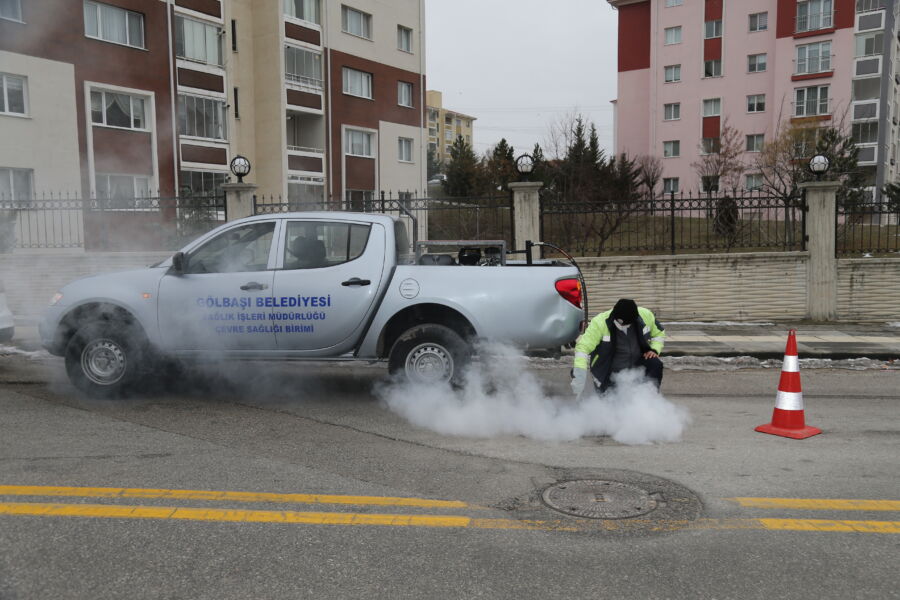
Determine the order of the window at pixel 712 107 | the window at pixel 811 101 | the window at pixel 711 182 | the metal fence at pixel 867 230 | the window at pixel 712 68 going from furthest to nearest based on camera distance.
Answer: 1. the window at pixel 712 107
2. the window at pixel 712 68
3. the window at pixel 811 101
4. the window at pixel 711 182
5. the metal fence at pixel 867 230

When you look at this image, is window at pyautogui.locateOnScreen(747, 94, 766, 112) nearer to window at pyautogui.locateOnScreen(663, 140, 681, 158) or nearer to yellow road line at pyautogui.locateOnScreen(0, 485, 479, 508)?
window at pyautogui.locateOnScreen(663, 140, 681, 158)

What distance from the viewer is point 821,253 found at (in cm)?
1252

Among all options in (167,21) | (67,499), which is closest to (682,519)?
(67,499)

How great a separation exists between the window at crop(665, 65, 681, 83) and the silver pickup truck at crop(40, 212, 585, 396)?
43627mm

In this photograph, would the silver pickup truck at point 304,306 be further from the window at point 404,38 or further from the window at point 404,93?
the window at point 404,38

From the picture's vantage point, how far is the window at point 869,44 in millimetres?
42000

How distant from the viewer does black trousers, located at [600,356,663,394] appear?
20.1 ft

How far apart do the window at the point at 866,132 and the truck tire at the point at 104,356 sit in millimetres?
45490

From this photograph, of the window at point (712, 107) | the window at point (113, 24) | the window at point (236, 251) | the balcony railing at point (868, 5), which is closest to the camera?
Answer: the window at point (236, 251)

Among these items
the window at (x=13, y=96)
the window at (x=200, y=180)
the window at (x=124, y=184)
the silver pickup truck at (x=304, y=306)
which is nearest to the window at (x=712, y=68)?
the window at (x=200, y=180)

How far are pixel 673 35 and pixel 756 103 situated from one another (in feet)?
22.0

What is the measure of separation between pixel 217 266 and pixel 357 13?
32254 mm

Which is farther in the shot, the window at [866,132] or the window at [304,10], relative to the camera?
the window at [866,132]

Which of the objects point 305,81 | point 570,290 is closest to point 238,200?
point 570,290
